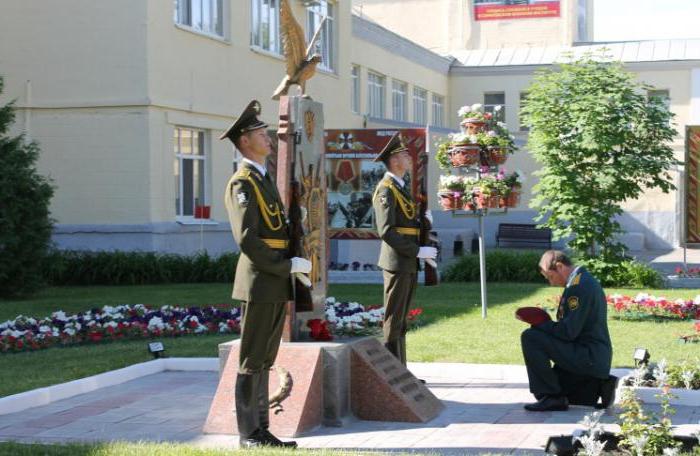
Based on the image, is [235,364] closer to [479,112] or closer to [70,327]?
[70,327]

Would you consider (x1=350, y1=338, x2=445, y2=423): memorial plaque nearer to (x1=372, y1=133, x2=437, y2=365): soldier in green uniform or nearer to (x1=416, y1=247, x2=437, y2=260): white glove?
(x1=372, y1=133, x2=437, y2=365): soldier in green uniform

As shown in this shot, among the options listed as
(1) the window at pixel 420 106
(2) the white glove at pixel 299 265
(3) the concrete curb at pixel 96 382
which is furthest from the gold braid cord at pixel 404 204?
(1) the window at pixel 420 106

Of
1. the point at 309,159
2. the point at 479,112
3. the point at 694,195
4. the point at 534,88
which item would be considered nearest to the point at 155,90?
the point at 534,88

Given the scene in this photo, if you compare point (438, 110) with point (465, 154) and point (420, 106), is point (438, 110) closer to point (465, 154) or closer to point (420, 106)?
point (420, 106)

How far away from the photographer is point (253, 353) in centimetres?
753

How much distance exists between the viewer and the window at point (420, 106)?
43.5 m

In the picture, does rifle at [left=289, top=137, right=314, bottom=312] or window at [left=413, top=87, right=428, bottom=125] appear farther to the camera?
window at [left=413, top=87, right=428, bottom=125]

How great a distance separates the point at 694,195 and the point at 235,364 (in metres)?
18.2

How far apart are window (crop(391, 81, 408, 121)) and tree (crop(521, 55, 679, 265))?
21.7 metres

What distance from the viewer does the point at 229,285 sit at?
2162 centimetres

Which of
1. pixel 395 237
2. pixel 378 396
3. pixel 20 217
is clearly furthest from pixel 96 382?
pixel 20 217

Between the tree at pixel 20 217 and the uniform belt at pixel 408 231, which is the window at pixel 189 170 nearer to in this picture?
the tree at pixel 20 217

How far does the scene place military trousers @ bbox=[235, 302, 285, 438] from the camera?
24.7ft

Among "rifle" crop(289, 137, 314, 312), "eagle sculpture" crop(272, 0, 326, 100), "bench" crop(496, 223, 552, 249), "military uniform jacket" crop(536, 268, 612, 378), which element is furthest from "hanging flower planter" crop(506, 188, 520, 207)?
"bench" crop(496, 223, 552, 249)
